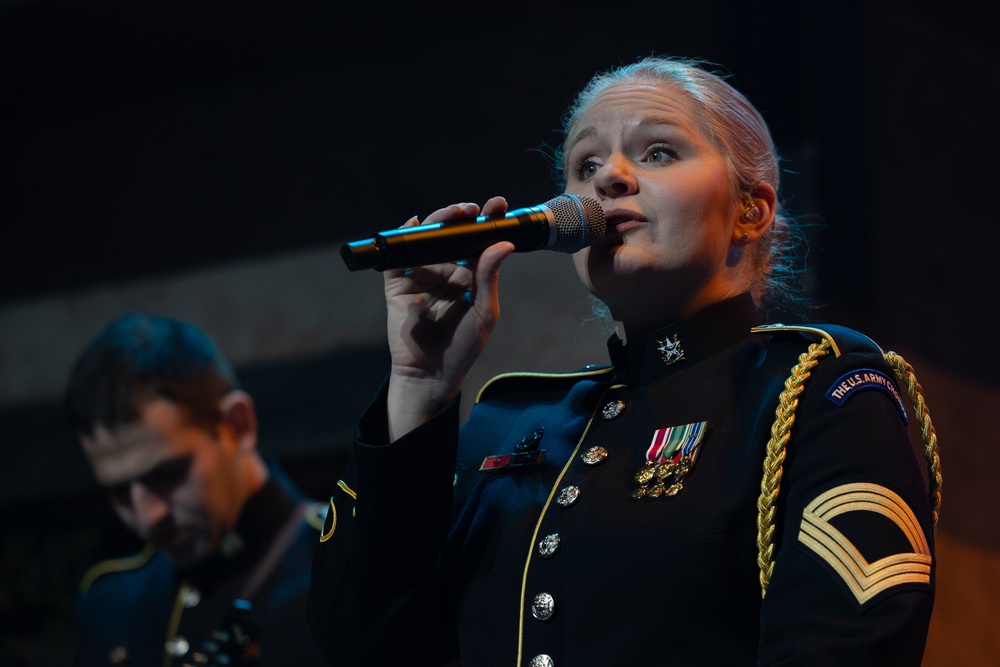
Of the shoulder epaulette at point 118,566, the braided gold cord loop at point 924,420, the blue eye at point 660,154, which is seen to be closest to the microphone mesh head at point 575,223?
the blue eye at point 660,154

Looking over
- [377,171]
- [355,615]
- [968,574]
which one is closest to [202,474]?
[377,171]

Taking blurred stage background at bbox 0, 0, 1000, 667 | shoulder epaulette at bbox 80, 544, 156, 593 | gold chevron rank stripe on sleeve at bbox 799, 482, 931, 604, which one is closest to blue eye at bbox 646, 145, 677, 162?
gold chevron rank stripe on sleeve at bbox 799, 482, 931, 604

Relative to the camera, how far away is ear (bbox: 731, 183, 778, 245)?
63.1 inches

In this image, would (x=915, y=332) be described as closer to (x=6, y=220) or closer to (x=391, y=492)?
(x=391, y=492)

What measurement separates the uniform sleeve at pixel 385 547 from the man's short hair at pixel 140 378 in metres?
1.74

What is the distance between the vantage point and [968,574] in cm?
319

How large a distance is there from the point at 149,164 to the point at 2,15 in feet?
2.67

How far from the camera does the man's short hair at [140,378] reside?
10.2 feet

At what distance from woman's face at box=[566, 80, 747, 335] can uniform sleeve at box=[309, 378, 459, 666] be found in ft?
0.88

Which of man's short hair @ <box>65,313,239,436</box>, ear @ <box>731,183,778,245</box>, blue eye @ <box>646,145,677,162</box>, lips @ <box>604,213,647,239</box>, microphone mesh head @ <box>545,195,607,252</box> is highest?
blue eye @ <box>646,145,677,162</box>

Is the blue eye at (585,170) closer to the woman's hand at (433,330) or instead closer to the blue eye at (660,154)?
the blue eye at (660,154)

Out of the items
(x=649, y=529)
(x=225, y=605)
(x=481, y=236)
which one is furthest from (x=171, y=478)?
(x=649, y=529)

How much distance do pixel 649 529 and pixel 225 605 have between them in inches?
78.6

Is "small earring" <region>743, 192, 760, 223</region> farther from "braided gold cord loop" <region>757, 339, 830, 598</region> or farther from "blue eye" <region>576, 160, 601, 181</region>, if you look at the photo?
"braided gold cord loop" <region>757, 339, 830, 598</region>
